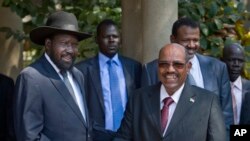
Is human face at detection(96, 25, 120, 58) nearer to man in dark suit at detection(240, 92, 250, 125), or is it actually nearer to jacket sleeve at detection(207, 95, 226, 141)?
man in dark suit at detection(240, 92, 250, 125)

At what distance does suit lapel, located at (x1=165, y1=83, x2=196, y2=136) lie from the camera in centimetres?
520

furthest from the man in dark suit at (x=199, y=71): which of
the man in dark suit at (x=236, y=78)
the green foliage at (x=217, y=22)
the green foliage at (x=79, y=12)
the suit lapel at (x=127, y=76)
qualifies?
the green foliage at (x=79, y=12)

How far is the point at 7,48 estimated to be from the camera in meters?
10.4

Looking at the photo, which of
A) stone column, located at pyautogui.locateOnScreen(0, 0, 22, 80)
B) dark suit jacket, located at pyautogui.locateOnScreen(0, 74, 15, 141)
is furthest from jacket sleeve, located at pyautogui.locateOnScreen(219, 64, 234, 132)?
stone column, located at pyautogui.locateOnScreen(0, 0, 22, 80)

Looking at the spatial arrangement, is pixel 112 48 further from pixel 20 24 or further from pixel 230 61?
pixel 20 24

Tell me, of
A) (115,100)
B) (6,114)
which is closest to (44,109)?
(6,114)

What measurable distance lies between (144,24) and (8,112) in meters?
2.26

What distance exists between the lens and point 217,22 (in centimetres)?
847

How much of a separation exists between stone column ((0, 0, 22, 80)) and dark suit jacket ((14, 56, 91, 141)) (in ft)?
15.6

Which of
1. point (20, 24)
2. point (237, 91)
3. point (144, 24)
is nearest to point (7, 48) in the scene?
point (20, 24)

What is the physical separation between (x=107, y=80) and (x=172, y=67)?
5.64 feet

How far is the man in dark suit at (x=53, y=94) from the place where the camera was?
18.0ft

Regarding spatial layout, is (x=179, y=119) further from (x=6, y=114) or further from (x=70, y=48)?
(x=6, y=114)

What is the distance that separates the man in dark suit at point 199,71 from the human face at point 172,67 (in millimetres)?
1102
